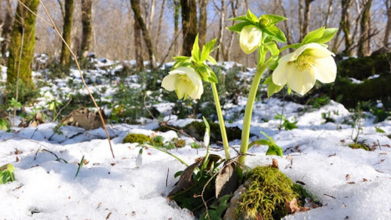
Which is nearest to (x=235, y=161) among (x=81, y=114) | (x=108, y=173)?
(x=108, y=173)

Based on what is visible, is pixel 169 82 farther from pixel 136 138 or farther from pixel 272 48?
pixel 136 138

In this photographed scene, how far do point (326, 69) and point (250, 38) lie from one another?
1.06ft

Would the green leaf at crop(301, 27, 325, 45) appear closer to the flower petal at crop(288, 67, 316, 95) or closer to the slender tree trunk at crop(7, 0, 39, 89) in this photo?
the flower petal at crop(288, 67, 316, 95)

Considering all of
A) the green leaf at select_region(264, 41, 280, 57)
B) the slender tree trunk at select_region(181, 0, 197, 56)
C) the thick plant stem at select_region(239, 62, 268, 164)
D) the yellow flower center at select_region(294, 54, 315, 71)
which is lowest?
the thick plant stem at select_region(239, 62, 268, 164)

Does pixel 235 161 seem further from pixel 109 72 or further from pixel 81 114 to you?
pixel 109 72

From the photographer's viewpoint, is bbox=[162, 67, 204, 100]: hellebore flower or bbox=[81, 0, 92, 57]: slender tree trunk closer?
bbox=[162, 67, 204, 100]: hellebore flower

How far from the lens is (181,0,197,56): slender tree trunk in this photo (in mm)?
6770

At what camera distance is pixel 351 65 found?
5582 millimetres

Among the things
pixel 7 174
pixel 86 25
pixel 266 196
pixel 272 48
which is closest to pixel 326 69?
pixel 272 48

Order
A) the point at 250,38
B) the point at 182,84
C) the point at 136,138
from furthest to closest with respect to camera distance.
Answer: the point at 136,138
the point at 182,84
the point at 250,38

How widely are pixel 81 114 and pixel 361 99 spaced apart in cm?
438

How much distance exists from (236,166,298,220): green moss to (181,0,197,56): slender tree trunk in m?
5.90

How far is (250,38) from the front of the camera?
996mm

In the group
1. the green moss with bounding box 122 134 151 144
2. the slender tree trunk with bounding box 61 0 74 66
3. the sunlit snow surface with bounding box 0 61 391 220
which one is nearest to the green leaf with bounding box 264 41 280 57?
the sunlit snow surface with bounding box 0 61 391 220
